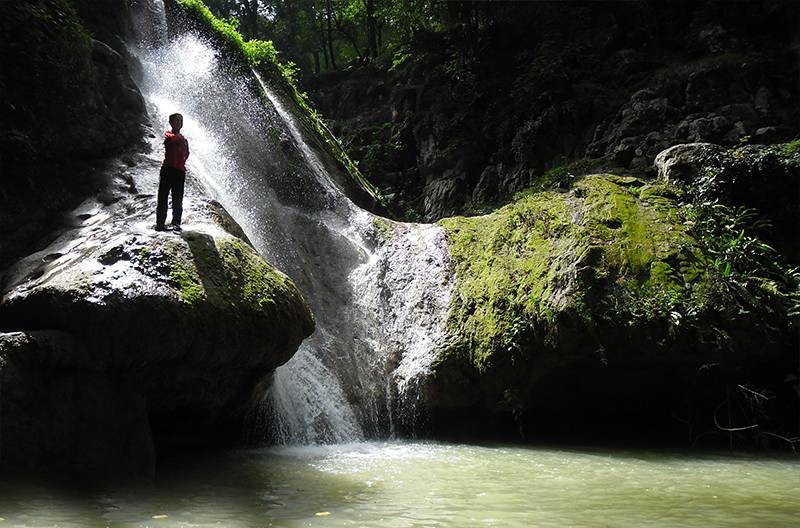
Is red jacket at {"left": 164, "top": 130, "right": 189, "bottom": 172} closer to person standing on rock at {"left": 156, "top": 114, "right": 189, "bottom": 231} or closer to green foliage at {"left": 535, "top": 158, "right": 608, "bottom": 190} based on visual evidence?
person standing on rock at {"left": 156, "top": 114, "right": 189, "bottom": 231}

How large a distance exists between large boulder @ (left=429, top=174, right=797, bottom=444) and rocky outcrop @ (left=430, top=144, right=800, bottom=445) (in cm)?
2

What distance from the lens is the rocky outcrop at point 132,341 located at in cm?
546

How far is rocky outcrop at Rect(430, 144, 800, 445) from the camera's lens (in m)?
8.30

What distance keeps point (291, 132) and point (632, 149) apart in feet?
27.2

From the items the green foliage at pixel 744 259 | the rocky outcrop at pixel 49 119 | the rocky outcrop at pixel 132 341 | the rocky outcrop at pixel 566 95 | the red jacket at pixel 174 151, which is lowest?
the rocky outcrop at pixel 132 341

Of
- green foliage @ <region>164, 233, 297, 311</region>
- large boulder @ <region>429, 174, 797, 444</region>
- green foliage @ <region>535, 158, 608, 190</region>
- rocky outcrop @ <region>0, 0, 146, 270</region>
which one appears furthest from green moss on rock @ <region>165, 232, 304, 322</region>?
green foliage @ <region>535, 158, 608, 190</region>

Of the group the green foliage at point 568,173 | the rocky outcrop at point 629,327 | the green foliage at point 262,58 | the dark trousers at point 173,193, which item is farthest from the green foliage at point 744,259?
the green foliage at point 262,58

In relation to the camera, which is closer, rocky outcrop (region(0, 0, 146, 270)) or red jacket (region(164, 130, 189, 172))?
red jacket (region(164, 130, 189, 172))

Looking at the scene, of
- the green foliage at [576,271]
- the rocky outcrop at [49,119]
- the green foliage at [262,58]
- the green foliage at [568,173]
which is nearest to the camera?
the green foliage at [576,271]

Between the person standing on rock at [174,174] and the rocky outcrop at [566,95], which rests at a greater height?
the rocky outcrop at [566,95]

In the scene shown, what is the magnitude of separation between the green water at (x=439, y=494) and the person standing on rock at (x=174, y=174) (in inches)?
116

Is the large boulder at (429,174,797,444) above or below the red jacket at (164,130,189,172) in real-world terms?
below

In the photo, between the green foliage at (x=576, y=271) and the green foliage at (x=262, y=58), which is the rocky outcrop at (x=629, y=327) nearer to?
the green foliage at (x=576, y=271)

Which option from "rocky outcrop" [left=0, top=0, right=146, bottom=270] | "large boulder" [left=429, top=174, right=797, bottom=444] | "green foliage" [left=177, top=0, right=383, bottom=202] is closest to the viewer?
"large boulder" [left=429, top=174, right=797, bottom=444]
